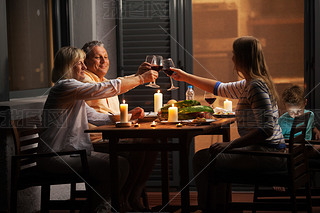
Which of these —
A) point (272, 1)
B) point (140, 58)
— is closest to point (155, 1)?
point (140, 58)

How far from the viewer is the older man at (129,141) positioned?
3.21 meters

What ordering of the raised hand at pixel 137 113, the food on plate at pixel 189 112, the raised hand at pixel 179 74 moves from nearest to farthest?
1. the food on plate at pixel 189 112
2. the raised hand at pixel 137 113
3. the raised hand at pixel 179 74

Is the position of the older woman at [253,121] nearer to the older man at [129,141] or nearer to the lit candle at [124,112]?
the lit candle at [124,112]

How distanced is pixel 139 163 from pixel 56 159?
75cm

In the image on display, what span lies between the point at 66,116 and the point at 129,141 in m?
0.63

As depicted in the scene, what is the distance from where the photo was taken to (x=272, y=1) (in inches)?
165

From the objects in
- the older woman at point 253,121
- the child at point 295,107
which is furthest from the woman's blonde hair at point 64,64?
the child at point 295,107

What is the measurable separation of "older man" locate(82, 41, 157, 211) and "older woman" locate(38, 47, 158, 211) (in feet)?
1.01

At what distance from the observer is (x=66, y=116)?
2.78 metres

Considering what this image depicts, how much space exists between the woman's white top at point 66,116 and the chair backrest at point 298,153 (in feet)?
3.74

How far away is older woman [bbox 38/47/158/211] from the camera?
2684 millimetres

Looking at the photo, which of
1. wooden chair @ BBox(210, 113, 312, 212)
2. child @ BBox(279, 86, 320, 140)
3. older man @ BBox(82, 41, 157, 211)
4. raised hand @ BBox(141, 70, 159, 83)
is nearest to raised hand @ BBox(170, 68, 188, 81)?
older man @ BBox(82, 41, 157, 211)

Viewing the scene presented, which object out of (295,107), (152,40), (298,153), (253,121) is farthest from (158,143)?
(152,40)

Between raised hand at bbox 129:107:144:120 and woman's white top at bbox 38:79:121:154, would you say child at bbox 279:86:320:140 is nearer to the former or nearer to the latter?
raised hand at bbox 129:107:144:120
